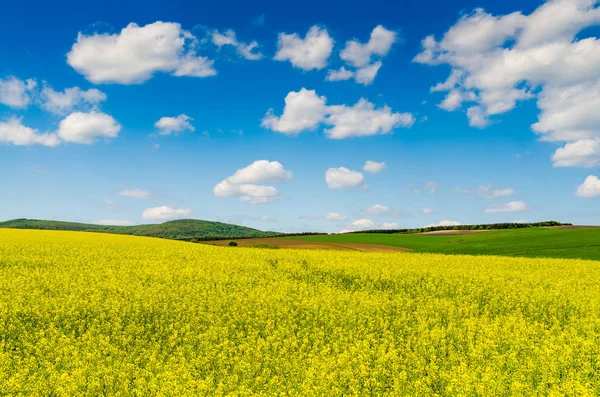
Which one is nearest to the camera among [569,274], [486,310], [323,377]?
[323,377]

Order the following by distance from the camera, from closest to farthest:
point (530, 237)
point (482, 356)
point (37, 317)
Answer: point (482, 356), point (37, 317), point (530, 237)

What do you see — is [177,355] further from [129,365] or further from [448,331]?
[448,331]

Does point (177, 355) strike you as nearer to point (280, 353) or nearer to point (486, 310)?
point (280, 353)

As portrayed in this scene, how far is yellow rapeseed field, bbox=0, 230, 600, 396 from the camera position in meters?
7.71

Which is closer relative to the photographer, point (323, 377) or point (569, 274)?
point (323, 377)

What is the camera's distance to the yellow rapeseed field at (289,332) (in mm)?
7715

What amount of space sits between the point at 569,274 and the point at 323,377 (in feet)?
57.4

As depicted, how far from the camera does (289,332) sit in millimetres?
Result: 10375

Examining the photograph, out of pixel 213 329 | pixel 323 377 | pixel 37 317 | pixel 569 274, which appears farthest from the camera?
pixel 569 274

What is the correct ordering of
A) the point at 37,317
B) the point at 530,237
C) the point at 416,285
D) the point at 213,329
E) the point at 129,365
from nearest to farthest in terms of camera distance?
1. the point at 129,365
2. the point at 213,329
3. the point at 37,317
4. the point at 416,285
5. the point at 530,237

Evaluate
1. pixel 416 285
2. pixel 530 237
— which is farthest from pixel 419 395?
pixel 530 237

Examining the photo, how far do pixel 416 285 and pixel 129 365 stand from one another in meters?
11.3

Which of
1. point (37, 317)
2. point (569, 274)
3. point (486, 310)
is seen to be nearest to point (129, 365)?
point (37, 317)

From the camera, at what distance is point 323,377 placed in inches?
307
